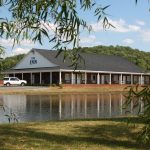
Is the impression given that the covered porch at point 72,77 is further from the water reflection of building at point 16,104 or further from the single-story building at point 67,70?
the water reflection of building at point 16,104

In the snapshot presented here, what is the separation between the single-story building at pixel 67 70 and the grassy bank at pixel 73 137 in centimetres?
4694

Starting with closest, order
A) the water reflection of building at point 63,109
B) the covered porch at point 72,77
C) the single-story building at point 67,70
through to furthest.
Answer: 1. the water reflection of building at point 63,109
2. the covered porch at point 72,77
3. the single-story building at point 67,70

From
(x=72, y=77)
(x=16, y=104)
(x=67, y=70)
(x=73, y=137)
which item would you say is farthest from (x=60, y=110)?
(x=72, y=77)

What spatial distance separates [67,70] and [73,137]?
50.0 m

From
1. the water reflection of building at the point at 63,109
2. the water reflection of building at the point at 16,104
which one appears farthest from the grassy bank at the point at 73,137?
the water reflection of building at the point at 16,104

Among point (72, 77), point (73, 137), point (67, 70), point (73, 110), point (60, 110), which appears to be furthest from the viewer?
point (72, 77)

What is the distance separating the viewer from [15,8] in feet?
23.5

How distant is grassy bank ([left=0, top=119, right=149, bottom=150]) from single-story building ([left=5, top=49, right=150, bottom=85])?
46.9 metres

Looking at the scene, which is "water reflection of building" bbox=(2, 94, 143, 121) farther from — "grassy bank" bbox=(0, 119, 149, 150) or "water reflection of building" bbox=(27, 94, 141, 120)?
"grassy bank" bbox=(0, 119, 149, 150)

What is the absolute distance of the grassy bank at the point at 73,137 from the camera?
33.1 ft

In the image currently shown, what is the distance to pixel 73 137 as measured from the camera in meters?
11.5

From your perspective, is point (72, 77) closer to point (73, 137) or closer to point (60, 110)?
point (60, 110)

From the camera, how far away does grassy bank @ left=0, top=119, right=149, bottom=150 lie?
10094 millimetres

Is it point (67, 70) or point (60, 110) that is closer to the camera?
point (60, 110)
